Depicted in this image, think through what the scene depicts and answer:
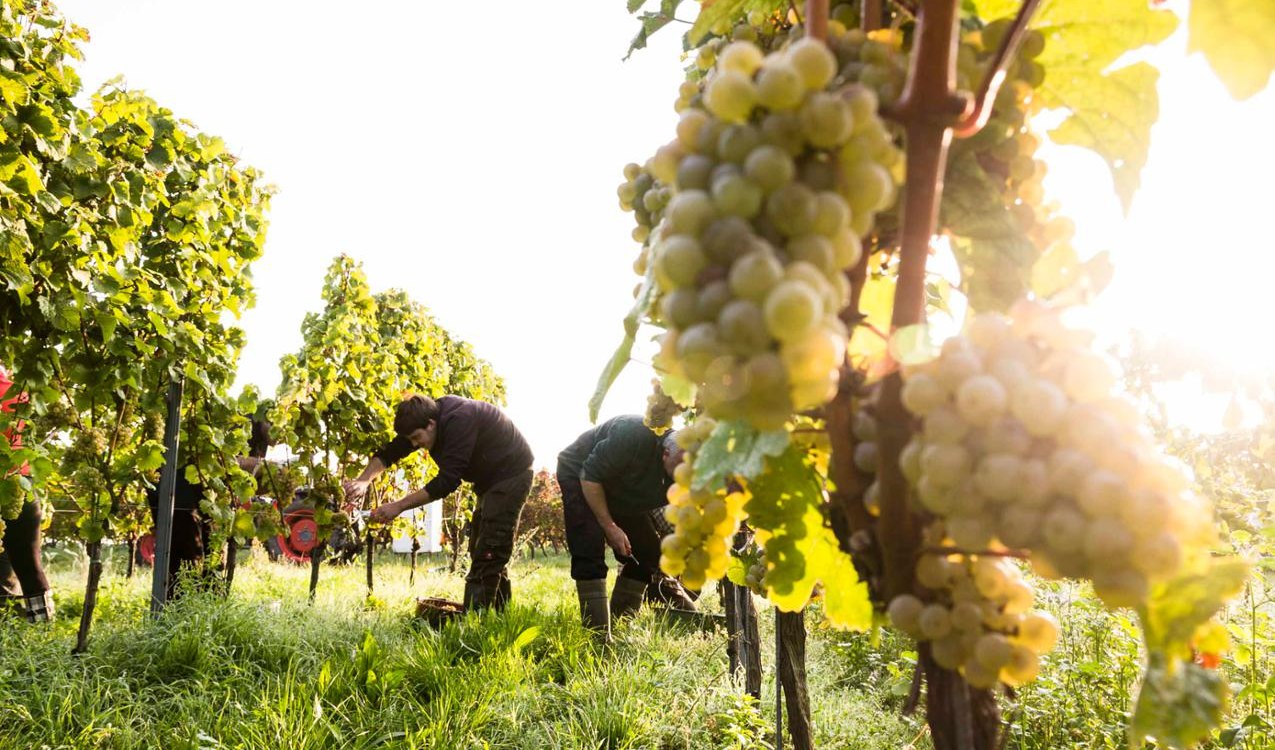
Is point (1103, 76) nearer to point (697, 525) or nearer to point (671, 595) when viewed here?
point (697, 525)

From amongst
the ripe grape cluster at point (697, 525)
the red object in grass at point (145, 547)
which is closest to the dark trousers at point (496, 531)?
the ripe grape cluster at point (697, 525)

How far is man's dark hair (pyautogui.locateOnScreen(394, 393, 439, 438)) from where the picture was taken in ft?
18.4

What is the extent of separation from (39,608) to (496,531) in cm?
311

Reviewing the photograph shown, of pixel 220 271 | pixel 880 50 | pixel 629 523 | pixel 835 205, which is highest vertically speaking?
pixel 220 271

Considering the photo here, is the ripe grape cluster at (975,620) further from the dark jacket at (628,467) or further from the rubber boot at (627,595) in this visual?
the rubber boot at (627,595)

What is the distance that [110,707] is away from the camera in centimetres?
324

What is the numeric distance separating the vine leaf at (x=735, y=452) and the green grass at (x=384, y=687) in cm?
269

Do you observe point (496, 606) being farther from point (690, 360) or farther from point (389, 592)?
point (690, 360)

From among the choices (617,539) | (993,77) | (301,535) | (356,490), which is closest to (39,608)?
(356,490)

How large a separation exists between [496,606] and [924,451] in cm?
566

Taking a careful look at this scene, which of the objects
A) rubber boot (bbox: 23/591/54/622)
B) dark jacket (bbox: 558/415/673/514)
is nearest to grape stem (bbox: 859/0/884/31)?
dark jacket (bbox: 558/415/673/514)

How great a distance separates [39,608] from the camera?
16.7 feet

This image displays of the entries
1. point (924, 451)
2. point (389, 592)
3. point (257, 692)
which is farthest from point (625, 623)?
point (924, 451)

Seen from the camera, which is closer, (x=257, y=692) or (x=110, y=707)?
(x=110, y=707)
